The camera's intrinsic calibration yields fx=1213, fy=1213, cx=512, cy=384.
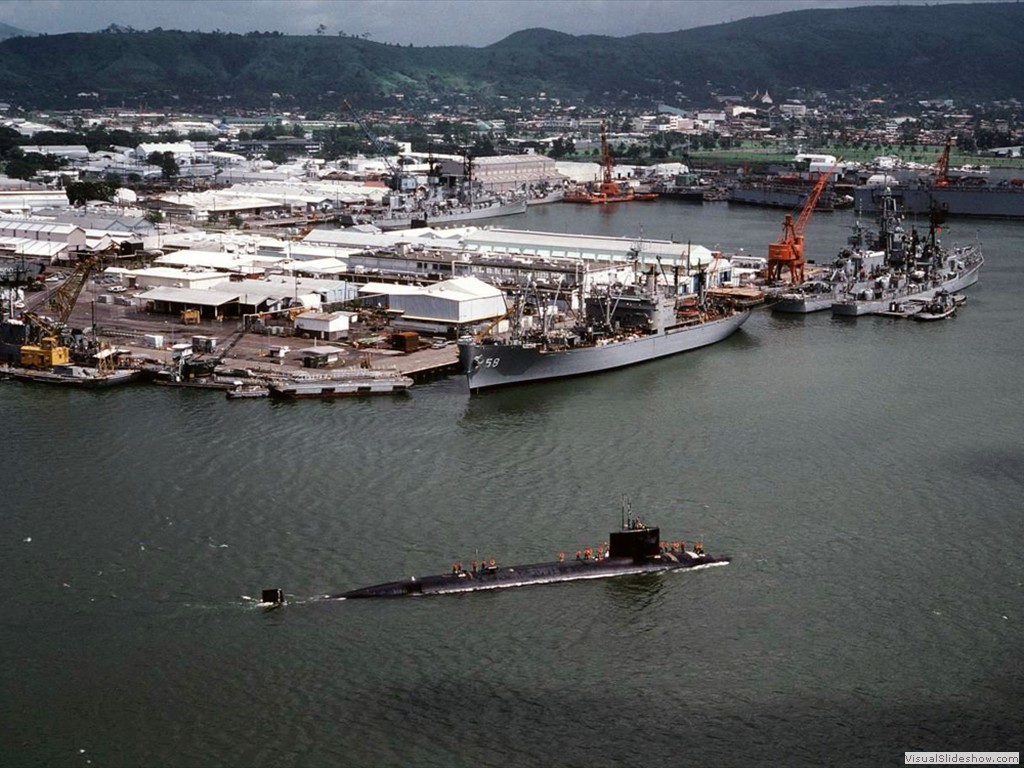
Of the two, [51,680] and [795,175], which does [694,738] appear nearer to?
[51,680]

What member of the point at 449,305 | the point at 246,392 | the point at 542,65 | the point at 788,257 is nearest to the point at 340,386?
the point at 246,392

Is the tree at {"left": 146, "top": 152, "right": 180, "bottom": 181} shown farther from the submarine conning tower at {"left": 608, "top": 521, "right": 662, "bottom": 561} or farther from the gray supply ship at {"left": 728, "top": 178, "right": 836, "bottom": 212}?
the submarine conning tower at {"left": 608, "top": 521, "right": 662, "bottom": 561}

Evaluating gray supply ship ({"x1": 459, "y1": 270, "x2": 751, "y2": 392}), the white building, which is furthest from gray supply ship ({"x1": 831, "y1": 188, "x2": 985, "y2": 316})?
the white building

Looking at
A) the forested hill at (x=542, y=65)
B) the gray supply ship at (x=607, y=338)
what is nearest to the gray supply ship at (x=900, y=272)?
the gray supply ship at (x=607, y=338)

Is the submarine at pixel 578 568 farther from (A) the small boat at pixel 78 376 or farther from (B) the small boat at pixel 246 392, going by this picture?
(A) the small boat at pixel 78 376

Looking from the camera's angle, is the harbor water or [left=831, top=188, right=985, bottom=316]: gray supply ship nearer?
the harbor water
